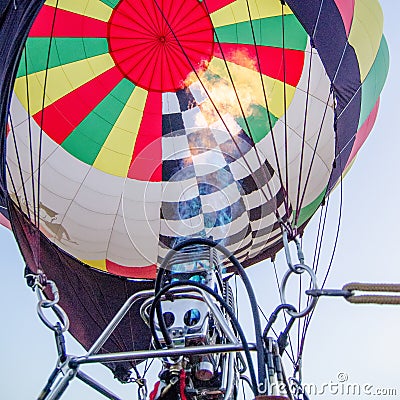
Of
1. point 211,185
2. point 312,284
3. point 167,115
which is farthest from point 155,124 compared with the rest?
point 312,284

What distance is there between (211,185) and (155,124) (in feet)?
5.33

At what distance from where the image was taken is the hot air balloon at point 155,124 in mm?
3838

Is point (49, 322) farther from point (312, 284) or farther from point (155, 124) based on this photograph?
point (155, 124)

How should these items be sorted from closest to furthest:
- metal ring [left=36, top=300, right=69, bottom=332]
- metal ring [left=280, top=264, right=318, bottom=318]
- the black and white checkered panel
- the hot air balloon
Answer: metal ring [left=280, top=264, right=318, bottom=318], metal ring [left=36, top=300, right=69, bottom=332], the black and white checkered panel, the hot air balloon

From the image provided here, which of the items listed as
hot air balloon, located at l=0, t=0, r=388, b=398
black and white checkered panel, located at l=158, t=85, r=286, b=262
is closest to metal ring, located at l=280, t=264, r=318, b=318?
black and white checkered panel, located at l=158, t=85, r=286, b=262

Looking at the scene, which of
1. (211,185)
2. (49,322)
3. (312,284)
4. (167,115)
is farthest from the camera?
(167,115)

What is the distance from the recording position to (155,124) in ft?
14.8

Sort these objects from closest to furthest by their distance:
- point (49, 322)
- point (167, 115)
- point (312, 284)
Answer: point (312, 284) → point (49, 322) → point (167, 115)

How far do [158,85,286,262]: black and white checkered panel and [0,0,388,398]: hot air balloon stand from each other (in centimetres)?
2

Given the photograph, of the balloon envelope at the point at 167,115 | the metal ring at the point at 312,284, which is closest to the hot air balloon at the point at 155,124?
the balloon envelope at the point at 167,115

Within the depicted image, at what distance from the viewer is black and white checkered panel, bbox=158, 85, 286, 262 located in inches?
112

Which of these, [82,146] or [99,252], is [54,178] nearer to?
[82,146]

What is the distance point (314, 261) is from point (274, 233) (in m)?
0.69

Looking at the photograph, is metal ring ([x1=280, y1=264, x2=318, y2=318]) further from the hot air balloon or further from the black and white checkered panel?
the hot air balloon
